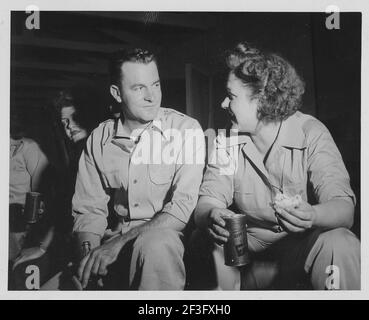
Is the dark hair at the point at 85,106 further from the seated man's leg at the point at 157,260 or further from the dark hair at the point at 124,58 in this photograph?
the seated man's leg at the point at 157,260

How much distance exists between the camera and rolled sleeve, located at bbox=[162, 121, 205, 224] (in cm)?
276

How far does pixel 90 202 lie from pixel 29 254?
47cm

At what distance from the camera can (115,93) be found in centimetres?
276

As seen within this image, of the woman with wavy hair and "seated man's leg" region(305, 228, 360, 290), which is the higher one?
the woman with wavy hair

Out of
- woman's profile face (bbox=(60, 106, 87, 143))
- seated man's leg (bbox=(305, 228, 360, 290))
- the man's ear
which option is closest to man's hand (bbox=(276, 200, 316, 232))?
seated man's leg (bbox=(305, 228, 360, 290))

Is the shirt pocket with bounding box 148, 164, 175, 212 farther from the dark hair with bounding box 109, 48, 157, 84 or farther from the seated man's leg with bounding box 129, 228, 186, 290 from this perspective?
the dark hair with bounding box 109, 48, 157, 84

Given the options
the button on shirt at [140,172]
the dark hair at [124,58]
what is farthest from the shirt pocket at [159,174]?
the dark hair at [124,58]

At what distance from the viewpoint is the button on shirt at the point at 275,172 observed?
2750mm

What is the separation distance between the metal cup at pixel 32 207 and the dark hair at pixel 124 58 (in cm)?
80

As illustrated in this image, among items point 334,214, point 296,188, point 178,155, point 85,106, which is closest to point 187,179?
point 178,155

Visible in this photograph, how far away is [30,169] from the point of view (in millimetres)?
2803
